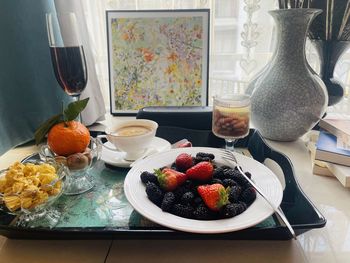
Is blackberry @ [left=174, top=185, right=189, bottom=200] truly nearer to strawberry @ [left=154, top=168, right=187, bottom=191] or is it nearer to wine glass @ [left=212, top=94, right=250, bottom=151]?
strawberry @ [left=154, top=168, right=187, bottom=191]

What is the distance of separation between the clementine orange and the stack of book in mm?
561

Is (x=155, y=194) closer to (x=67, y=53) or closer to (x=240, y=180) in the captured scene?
(x=240, y=180)

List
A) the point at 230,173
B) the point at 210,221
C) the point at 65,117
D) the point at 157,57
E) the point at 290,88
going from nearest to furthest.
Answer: the point at 210,221 < the point at 230,173 < the point at 65,117 < the point at 290,88 < the point at 157,57

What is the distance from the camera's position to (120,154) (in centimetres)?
74

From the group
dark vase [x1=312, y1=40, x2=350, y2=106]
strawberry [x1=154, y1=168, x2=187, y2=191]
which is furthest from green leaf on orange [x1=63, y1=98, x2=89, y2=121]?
dark vase [x1=312, y1=40, x2=350, y2=106]

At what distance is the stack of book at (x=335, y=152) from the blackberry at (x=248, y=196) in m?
0.26

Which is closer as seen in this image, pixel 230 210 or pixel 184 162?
pixel 230 210

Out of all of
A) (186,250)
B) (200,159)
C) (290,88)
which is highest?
(290,88)

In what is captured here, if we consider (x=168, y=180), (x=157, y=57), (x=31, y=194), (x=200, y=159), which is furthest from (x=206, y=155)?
(x=157, y=57)

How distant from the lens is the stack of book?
0.65m

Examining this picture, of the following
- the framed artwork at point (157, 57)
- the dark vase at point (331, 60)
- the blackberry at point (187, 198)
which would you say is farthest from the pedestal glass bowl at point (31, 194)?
the dark vase at point (331, 60)

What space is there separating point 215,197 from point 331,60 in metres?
0.68

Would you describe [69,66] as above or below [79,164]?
above

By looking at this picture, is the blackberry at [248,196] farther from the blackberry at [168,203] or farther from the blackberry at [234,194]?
the blackberry at [168,203]
